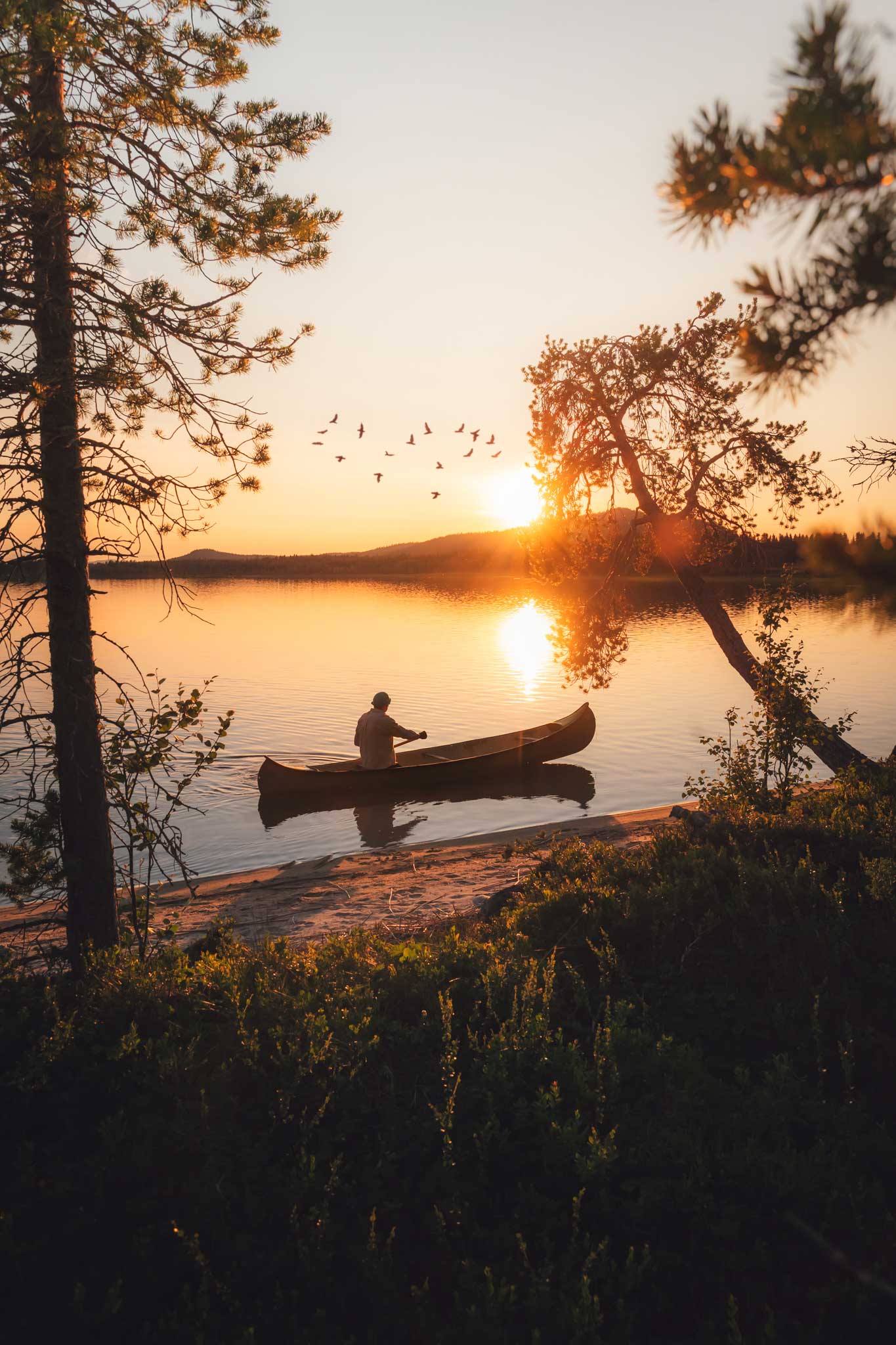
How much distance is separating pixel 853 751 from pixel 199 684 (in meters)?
29.2

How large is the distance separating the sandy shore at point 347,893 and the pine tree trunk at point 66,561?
1.79m

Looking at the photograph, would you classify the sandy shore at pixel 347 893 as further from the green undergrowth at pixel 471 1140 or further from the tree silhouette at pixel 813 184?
the tree silhouette at pixel 813 184

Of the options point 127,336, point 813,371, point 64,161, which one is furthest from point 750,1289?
point 64,161

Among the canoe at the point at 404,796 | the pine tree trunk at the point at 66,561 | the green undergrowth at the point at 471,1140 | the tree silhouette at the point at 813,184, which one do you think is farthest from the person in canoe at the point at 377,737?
the tree silhouette at the point at 813,184

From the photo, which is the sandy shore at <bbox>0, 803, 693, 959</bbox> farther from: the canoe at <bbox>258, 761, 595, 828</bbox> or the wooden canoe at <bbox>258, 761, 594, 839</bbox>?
the wooden canoe at <bbox>258, 761, 594, 839</bbox>

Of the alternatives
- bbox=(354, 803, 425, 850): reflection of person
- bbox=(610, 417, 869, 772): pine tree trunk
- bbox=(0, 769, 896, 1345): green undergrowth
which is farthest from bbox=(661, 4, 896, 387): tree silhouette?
bbox=(354, 803, 425, 850): reflection of person

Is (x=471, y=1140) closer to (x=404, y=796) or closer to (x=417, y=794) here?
(x=404, y=796)

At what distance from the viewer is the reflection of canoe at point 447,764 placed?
17.7 metres

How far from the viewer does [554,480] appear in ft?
50.8

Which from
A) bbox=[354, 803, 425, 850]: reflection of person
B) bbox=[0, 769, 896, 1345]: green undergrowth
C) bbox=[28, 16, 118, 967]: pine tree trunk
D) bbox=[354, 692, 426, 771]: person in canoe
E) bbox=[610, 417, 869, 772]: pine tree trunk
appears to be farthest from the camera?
bbox=[354, 692, 426, 771]: person in canoe

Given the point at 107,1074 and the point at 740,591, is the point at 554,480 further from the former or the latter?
the point at 740,591

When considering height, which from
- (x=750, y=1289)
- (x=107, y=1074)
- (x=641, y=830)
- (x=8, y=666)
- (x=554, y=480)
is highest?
(x=554, y=480)

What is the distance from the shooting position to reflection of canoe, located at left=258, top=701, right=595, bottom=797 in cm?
1766

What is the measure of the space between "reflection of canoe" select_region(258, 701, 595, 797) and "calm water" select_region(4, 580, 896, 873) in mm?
667
